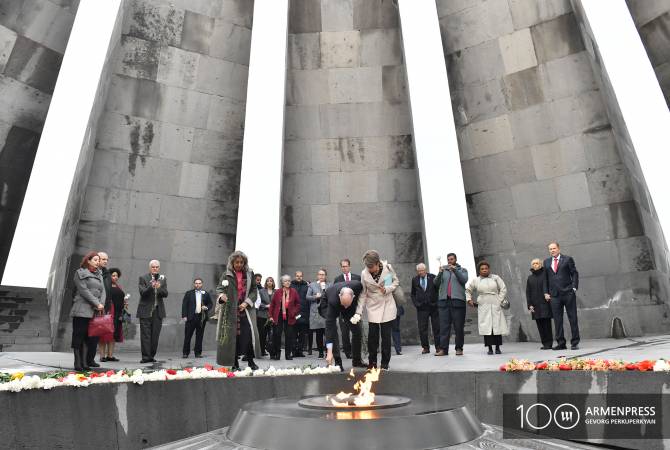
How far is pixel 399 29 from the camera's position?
14375mm

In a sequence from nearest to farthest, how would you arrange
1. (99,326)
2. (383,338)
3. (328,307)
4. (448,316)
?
(99,326) → (383,338) → (328,307) → (448,316)

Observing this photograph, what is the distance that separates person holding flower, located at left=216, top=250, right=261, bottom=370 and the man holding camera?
10.6 ft

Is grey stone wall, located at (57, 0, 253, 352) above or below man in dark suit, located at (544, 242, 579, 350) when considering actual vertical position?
above

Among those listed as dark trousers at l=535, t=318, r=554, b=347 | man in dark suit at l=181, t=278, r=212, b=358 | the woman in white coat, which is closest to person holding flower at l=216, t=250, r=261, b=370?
man in dark suit at l=181, t=278, r=212, b=358

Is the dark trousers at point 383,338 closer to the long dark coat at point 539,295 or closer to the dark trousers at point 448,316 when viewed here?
the dark trousers at point 448,316

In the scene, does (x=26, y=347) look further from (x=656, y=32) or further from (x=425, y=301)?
(x=656, y=32)

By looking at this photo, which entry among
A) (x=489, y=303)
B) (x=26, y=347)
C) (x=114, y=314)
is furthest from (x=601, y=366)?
(x=26, y=347)

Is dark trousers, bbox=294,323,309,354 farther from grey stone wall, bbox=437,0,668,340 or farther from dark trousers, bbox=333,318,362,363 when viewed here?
grey stone wall, bbox=437,0,668,340

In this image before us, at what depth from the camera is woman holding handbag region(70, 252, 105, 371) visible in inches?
275

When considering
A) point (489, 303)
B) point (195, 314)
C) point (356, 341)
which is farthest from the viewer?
point (195, 314)

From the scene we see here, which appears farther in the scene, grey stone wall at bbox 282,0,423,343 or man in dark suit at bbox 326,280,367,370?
grey stone wall at bbox 282,0,423,343

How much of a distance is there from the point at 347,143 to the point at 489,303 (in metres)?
6.55

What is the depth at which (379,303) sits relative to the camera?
7.42 m

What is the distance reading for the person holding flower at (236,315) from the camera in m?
7.38
